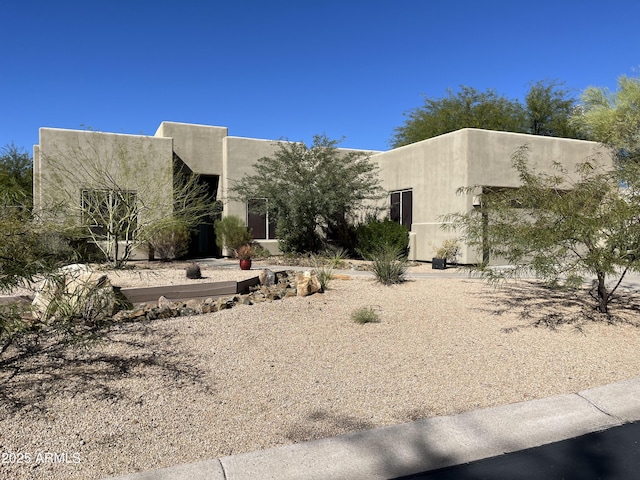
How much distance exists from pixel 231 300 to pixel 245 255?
28.0 feet

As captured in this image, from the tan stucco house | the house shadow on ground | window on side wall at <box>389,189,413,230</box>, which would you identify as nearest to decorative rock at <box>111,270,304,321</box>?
the house shadow on ground

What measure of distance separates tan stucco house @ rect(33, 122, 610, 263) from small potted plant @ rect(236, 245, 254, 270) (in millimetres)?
2167

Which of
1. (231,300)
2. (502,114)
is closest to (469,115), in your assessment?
(502,114)

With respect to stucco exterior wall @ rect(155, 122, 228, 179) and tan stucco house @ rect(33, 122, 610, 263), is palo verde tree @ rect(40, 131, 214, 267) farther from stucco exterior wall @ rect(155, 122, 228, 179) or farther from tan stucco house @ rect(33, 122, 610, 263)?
stucco exterior wall @ rect(155, 122, 228, 179)

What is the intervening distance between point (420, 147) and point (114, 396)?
52.1ft

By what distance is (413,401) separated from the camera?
445 cm

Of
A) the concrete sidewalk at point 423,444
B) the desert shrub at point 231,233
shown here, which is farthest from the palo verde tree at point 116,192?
the concrete sidewalk at point 423,444

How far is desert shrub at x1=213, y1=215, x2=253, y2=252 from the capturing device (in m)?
18.9

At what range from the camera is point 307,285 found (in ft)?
28.8

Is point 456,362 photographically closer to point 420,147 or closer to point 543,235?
point 543,235

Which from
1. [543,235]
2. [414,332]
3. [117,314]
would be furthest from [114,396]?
[543,235]

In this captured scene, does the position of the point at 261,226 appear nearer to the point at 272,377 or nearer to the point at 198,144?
the point at 198,144

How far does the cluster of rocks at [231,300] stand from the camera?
7263mm

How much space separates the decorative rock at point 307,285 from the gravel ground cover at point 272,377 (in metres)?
0.70
